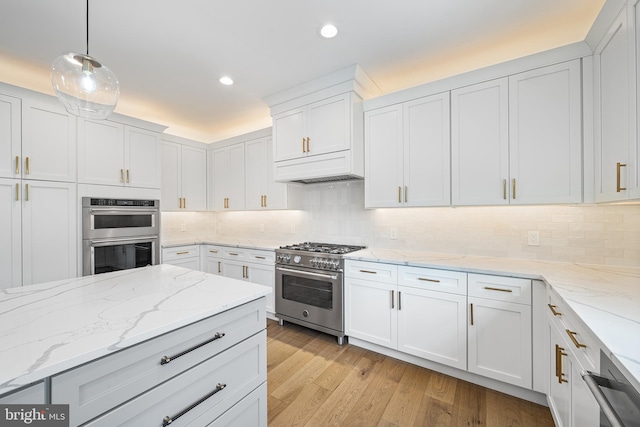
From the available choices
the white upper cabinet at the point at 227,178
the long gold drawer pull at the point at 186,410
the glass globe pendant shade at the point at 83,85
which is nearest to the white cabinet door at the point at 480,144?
the long gold drawer pull at the point at 186,410

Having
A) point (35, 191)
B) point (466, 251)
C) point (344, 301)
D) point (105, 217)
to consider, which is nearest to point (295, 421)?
point (344, 301)

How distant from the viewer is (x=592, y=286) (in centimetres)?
149

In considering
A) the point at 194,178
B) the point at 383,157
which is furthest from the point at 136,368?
the point at 194,178

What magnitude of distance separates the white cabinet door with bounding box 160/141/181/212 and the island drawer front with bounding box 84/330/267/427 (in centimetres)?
310

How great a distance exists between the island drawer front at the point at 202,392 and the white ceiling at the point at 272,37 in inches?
84.7

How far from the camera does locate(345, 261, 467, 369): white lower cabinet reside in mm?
2107

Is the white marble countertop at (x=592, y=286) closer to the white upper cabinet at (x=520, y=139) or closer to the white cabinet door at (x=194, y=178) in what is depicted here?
the white upper cabinet at (x=520, y=139)

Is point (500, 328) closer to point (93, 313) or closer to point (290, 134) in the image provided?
point (93, 313)

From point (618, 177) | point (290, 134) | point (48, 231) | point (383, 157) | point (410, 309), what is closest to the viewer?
point (618, 177)

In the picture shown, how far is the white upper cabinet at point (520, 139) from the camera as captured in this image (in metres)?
1.91

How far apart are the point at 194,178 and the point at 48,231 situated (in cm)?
187

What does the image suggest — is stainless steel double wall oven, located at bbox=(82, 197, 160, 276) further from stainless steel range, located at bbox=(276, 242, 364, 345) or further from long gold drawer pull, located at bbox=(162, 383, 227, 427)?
long gold drawer pull, located at bbox=(162, 383, 227, 427)

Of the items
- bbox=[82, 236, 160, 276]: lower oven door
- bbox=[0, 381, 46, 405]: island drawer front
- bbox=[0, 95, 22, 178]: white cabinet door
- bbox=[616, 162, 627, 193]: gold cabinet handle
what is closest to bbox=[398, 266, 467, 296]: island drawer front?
bbox=[616, 162, 627, 193]: gold cabinet handle

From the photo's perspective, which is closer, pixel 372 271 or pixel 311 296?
pixel 372 271
